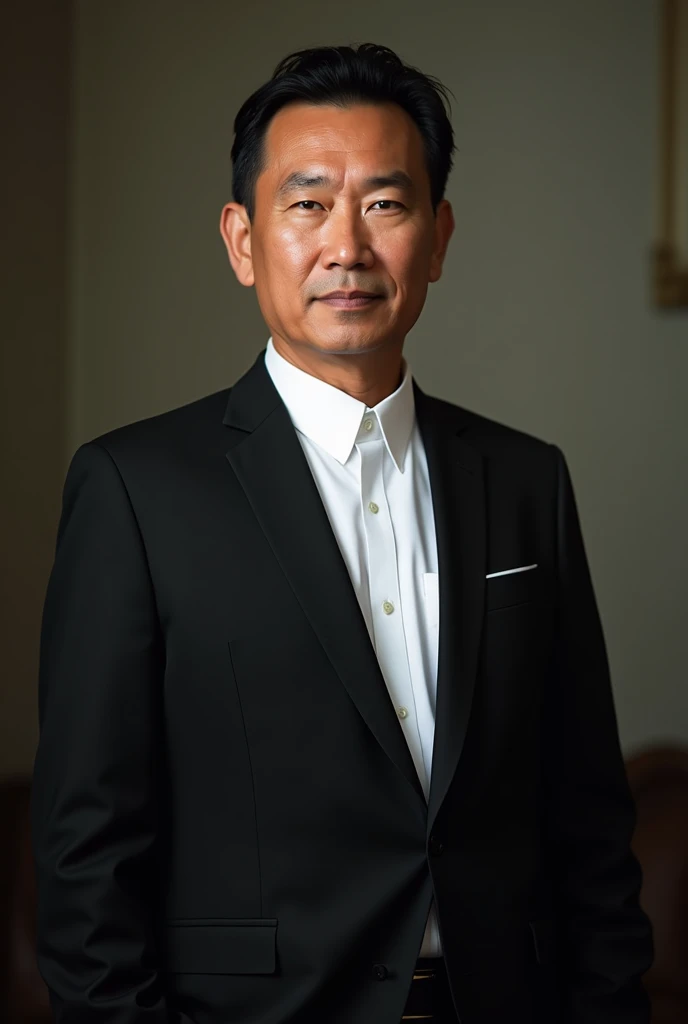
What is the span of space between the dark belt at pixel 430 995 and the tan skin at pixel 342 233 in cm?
73

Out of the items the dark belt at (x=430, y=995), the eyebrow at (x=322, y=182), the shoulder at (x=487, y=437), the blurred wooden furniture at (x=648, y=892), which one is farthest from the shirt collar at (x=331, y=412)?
the blurred wooden furniture at (x=648, y=892)

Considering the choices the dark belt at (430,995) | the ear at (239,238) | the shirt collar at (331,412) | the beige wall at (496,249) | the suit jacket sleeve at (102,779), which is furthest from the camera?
the beige wall at (496,249)

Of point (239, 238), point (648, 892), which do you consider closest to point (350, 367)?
point (239, 238)

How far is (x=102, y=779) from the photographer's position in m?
1.36

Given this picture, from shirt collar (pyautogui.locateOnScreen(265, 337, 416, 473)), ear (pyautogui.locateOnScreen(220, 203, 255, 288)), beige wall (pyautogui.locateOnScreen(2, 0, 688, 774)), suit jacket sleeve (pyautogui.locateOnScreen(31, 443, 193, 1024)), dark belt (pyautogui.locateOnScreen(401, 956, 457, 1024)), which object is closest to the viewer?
suit jacket sleeve (pyautogui.locateOnScreen(31, 443, 193, 1024))

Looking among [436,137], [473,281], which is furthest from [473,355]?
[436,137]

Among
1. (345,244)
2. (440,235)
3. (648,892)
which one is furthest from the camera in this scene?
(648,892)

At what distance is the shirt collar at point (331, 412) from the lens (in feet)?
5.15

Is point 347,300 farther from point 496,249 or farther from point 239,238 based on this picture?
point 496,249

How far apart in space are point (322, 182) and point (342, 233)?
3.1 inches

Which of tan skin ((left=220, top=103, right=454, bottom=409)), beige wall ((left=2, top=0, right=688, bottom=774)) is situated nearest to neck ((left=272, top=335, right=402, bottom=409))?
tan skin ((left=220, top=103, right=454, bottom=409))

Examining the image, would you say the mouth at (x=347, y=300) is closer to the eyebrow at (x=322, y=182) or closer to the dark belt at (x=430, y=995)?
the eyebrow at (x=322, y=182)

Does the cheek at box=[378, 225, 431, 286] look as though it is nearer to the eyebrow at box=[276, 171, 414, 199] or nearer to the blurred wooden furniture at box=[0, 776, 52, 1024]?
the eyebrow at box=[276, 171, 414, 199]

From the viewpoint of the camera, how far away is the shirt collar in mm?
1570
